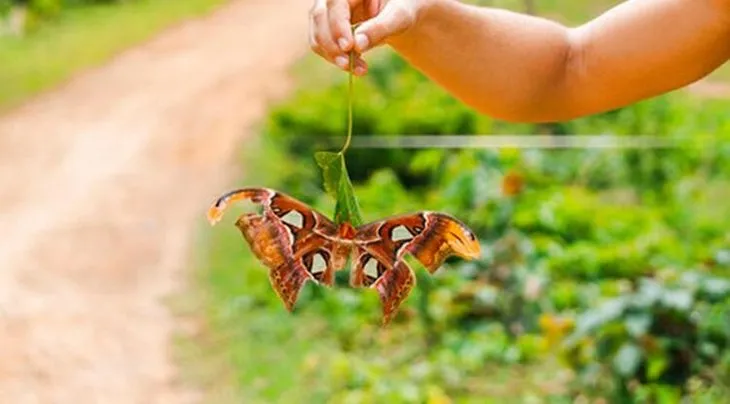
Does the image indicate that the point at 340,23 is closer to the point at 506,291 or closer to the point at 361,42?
the point at 361,42

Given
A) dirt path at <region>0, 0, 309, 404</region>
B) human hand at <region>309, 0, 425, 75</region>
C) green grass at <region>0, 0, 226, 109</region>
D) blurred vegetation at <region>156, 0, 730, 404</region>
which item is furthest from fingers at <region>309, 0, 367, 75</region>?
green grass at <region>0, 0, 226, 109</region>

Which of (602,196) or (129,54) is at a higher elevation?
(129,54)

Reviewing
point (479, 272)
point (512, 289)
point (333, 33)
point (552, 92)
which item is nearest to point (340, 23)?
point (333, 33)

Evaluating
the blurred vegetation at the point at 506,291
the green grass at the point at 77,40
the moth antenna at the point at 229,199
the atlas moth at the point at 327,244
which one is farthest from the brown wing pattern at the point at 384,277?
the green grass at the point at 77,40

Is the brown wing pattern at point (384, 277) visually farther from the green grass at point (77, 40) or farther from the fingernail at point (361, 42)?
the green grass at point (77, 40)

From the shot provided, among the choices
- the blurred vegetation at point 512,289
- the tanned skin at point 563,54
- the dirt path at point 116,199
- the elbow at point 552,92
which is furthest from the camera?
the dirt path at point 116,199

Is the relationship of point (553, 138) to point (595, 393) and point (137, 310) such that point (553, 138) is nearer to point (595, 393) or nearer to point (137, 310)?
point (137, 310)

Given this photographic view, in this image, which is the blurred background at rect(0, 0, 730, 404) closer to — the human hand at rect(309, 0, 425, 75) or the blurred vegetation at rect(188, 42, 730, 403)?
the blurred vegetation at rect(188, 42, 730, 403)

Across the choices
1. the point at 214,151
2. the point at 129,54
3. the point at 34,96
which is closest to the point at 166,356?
the point at 214,151
